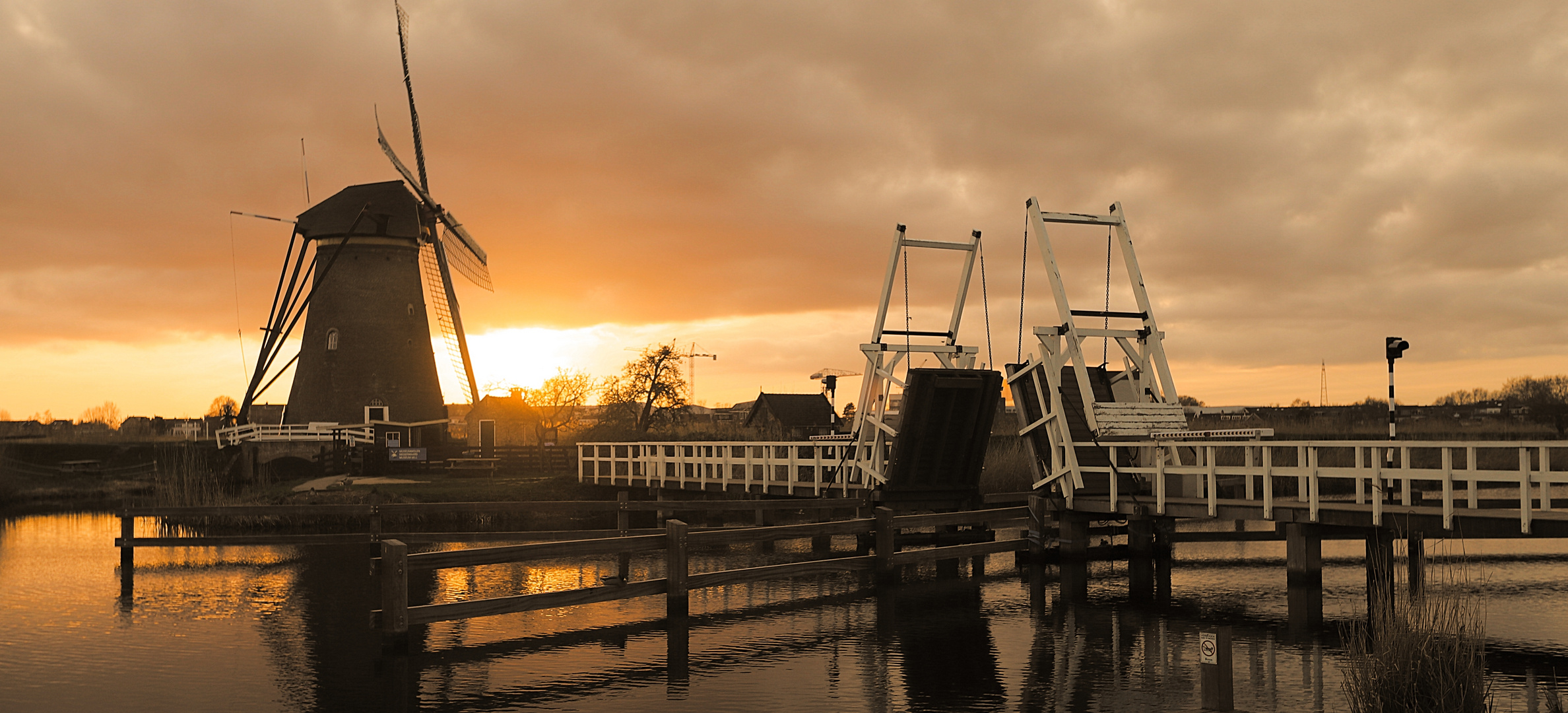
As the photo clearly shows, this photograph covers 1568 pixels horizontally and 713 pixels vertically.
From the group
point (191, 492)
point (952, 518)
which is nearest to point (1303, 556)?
point (952, 518)

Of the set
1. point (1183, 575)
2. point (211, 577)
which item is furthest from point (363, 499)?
point (1183, 575)

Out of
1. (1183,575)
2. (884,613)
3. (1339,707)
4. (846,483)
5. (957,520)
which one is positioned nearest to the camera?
(1339,707)

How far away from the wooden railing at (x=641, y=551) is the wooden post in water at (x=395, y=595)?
1 centimetres

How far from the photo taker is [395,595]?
42.5 ft

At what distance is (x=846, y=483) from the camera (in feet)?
83.8

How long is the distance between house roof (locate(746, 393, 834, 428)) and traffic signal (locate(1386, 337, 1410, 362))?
182 feet

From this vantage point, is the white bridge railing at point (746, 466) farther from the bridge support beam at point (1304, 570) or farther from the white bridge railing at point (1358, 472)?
the bridge support beam at point (1304, 570)

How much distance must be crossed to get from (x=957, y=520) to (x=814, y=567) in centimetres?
374

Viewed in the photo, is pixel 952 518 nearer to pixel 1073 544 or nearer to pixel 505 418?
pixel 1073 544

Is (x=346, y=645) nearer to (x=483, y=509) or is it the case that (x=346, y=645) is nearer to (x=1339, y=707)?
(x=483, y=509)

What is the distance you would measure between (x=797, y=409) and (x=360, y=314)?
3423 centimetres

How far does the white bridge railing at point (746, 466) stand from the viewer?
87.0ft

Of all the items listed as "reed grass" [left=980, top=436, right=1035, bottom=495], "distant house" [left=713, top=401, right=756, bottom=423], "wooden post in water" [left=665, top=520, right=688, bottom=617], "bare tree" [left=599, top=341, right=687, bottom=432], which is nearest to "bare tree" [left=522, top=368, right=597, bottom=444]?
"bare tree" [left=599, top=341, right=687, bottom=432]

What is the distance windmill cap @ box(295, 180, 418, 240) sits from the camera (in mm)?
51500
